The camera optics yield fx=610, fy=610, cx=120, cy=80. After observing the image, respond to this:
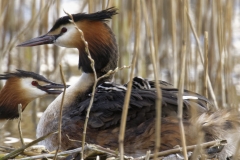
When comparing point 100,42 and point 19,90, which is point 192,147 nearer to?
point 100,42

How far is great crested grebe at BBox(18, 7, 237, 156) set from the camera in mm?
4441

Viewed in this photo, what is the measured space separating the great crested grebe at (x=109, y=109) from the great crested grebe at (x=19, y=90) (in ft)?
0.74

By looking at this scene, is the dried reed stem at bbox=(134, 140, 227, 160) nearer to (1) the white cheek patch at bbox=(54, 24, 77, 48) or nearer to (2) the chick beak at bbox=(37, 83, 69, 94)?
(2) the chick beak at bbox=(37, 83, 69, 94)

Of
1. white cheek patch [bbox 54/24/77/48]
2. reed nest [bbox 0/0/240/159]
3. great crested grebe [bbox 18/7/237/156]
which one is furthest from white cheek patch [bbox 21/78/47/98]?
reed nest [bbox 0/0/240/159]

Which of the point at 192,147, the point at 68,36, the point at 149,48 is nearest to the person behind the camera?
the point at 192,147

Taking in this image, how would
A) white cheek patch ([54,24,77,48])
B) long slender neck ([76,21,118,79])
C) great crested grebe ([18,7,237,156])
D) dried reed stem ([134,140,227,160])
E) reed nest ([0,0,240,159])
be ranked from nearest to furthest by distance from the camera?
dried reed stem ([134,140,227,160])
great crested grebe ([18,7,237,156])
long slender neck ([76,21,118,79])
white cheek patch ([54,24,77,48])
reed nest ([0,0,240,159])

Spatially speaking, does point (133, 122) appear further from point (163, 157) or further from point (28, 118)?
point (28, 118)

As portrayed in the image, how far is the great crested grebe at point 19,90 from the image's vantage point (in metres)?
5.08

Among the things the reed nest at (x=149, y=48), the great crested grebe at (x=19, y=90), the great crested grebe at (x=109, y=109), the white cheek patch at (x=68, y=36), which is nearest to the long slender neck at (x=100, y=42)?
the great crested grebe at (x=109, y=109)

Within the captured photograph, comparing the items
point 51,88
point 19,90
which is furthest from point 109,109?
point 19,90

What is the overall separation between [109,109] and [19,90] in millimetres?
973

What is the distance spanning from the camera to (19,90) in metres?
5.14

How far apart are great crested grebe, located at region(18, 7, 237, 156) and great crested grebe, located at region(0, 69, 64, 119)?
22 centimetres

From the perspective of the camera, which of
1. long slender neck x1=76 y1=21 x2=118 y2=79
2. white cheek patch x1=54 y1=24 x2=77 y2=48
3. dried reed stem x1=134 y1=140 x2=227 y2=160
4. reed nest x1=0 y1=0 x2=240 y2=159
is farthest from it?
reed nest x1=0 y1=0 x2=240 y2=159
